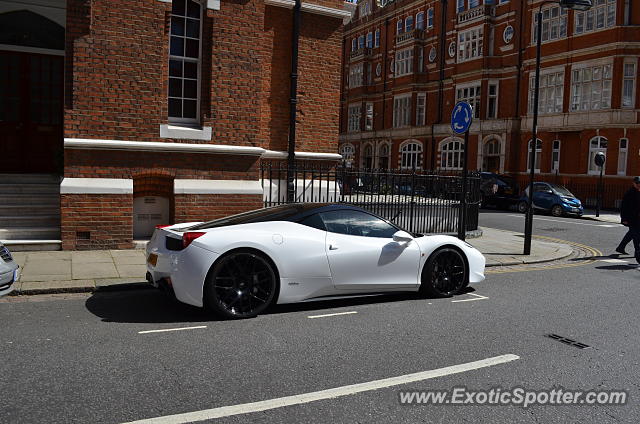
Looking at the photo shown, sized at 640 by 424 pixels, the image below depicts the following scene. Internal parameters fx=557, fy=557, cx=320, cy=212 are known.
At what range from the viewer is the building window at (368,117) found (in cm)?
5191

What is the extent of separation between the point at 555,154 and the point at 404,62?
1771 centimetres

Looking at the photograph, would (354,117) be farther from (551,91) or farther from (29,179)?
(29,179)

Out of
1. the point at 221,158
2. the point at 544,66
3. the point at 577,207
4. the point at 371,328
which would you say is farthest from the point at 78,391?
the point at 544,66

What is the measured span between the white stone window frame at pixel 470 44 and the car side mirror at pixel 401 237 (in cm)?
3491

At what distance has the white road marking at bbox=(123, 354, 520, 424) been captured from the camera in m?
3.75

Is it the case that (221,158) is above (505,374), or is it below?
above

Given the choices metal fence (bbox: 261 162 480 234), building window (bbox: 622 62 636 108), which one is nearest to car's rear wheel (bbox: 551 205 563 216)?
building window (bbox: 622 62 636 108)

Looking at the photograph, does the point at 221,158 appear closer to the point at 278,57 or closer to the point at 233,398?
the point at 278,57

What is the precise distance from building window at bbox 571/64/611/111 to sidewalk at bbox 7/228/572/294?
21821 millimetres

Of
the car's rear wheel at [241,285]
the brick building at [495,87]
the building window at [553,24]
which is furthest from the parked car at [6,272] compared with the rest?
the building window at [553,24]

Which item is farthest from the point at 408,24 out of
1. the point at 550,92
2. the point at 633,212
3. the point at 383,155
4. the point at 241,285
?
the point at 241,285

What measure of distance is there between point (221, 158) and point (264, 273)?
18.6ft

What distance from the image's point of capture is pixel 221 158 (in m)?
11.6

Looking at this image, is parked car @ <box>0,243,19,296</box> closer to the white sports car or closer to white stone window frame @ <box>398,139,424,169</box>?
the white sports car
